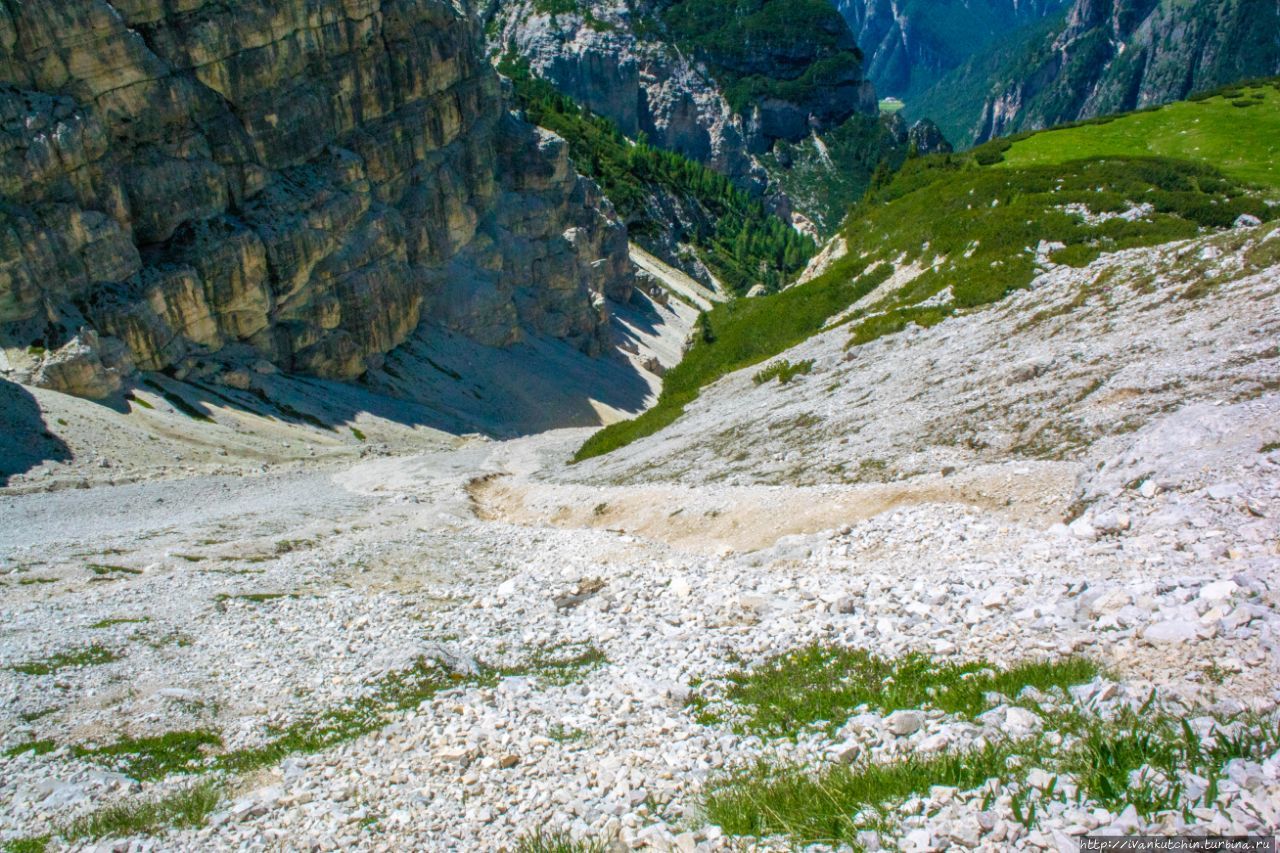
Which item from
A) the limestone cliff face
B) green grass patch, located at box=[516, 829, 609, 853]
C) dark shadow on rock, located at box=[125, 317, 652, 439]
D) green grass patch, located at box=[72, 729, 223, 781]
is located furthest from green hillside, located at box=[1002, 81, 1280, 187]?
the limestone cliff face

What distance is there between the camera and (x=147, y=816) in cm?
1112

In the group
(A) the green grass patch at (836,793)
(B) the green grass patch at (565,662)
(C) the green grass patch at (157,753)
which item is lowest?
(B) the green grass patch at (565,662)

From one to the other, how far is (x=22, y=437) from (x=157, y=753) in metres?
51.0

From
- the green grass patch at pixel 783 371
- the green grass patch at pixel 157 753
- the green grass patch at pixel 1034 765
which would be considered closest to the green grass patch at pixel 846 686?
the green grass patch at pixel 1034 765

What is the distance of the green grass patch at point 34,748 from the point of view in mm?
13414

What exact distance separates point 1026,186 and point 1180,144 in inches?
675

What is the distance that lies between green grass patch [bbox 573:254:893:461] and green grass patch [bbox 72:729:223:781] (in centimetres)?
3318

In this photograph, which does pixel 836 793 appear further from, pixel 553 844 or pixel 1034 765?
pixel 553 844

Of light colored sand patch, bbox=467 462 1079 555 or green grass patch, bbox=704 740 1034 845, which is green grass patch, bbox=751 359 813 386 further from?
green grass patch, bbox=704 740 1034 845

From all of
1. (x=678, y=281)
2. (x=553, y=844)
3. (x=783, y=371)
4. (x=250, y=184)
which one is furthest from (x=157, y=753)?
(x=678, y=281)

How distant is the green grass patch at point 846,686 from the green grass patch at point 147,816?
727 cm

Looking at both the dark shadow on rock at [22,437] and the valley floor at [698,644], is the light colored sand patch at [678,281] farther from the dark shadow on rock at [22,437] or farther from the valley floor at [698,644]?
the valley floor at [698,644]

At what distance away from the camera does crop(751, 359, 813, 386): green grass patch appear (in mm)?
40375

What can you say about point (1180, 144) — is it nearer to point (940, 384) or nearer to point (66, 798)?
point (940, 384)
